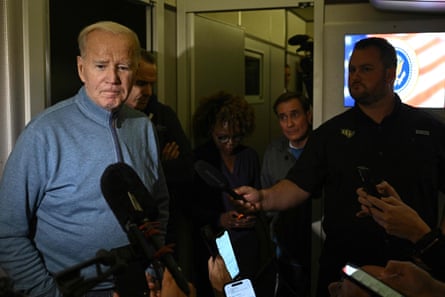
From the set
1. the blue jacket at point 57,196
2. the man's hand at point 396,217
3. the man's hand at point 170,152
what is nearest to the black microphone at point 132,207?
the blue jacket at point 57,196

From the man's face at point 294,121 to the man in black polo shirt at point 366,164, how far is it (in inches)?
16.4

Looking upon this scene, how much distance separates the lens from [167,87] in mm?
2980

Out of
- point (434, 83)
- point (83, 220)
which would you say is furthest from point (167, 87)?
point (83, 220)

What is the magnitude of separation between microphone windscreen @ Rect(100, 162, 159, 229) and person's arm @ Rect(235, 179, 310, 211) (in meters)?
0.95

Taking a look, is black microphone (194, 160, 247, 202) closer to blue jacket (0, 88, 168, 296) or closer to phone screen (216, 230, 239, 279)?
phone screen (216, 230, 239, 279)

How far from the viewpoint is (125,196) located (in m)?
1.04

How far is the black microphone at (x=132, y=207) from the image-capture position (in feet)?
2.94

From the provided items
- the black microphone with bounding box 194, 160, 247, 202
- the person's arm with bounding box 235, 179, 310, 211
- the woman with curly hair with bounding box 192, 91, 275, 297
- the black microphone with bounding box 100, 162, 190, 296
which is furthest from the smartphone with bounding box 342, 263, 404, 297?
the woman with curly hair with bounding box 192, 91, 275, 297

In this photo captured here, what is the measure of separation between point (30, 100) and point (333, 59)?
1.59m

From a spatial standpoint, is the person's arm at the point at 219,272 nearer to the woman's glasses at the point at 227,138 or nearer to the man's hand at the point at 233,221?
the man's hand at the point at 233,221

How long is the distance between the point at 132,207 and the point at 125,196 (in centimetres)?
4

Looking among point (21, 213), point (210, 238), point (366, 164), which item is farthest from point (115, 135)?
point (366, 164)

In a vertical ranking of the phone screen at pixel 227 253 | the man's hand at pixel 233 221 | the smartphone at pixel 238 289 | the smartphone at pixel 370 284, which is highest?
the smartphone at pixel 370 284

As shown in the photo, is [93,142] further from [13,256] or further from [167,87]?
[167,87]
